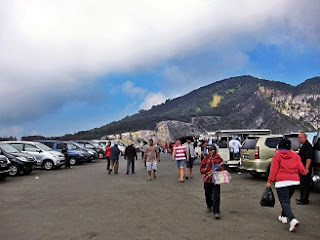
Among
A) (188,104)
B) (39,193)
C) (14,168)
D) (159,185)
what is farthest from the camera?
(188,104)

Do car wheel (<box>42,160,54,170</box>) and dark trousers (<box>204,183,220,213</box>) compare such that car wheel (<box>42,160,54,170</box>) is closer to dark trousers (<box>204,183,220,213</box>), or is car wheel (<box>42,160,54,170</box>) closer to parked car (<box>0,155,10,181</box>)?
parked car (<box>0,155,10,181</box>)

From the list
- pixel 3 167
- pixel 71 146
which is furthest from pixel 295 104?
pixel 3 167

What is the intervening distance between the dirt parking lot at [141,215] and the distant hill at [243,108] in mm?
84090

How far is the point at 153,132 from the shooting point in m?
95.8

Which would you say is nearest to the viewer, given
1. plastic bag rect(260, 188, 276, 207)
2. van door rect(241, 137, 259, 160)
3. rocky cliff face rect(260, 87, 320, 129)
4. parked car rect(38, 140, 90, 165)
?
plastic bag rect(260, 188, 276, 207)

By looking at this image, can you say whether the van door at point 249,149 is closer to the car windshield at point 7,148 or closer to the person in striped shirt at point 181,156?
the person in striped shirt at point 181,156

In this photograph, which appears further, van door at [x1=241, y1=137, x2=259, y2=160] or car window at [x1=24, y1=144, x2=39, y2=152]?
car window at [x1=24, y1=144, x2=39, y2=152]

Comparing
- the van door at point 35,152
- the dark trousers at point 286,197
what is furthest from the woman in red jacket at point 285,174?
the van door at point 35,152

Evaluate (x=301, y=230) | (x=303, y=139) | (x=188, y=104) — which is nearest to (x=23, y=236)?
(x=301, y=230)

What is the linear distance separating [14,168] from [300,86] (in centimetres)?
14792

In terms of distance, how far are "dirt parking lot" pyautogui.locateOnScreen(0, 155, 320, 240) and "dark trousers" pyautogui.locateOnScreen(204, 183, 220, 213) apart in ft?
0.82

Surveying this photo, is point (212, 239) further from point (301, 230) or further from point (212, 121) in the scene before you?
point (212, 121)

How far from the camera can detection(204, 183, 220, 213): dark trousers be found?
6781 mm

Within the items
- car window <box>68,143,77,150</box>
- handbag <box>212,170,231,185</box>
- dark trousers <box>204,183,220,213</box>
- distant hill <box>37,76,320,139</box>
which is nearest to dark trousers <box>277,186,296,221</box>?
handbag <box>212,170,231,185</box>
